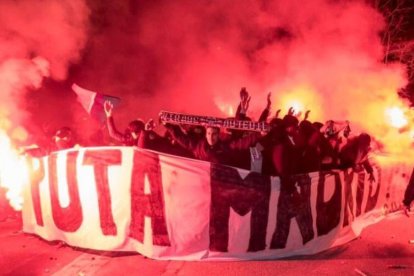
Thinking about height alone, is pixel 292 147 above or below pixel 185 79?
below

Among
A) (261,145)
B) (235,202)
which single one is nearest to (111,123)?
(261,145)

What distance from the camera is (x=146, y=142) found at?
6.92m

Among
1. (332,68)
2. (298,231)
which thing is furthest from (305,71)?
(298,231)

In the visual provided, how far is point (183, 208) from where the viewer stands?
5.80 m

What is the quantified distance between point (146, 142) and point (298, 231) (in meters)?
2.39

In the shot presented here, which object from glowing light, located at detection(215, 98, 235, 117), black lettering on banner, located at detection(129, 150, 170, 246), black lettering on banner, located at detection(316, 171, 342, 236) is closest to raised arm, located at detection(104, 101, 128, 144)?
black lettering on banner, located at detection(129, 150, 170, 246)

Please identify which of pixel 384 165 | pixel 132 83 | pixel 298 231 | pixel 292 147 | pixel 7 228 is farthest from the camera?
pixel 132 83

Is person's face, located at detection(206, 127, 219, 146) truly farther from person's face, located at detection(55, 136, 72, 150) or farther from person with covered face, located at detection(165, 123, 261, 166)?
person's face, located at detection(55, 136, 72, 150)

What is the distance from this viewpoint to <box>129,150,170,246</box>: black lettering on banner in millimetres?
5805

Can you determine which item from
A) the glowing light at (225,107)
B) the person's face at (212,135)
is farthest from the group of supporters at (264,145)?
the glowing light at (225,107)

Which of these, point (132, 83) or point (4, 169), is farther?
point (132, 83)

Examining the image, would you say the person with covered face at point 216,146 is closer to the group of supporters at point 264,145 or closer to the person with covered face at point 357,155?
the group of supporters at point 264,145

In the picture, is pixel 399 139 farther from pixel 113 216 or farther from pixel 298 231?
pixel 113 216

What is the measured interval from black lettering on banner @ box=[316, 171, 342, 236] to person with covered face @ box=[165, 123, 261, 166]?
1044 millimetres
